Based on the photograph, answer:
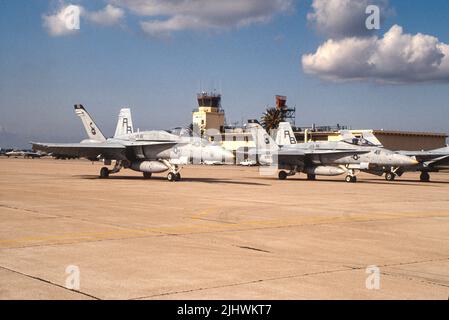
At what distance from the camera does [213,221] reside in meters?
13.2

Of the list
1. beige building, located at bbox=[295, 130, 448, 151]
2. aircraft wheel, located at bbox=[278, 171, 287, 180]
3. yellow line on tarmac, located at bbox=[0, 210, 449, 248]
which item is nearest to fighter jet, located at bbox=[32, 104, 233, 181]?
aircraft wheel, located at bbox=[278, 171, 287, 180]

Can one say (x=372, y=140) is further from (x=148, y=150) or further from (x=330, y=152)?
(x=148, y=150)

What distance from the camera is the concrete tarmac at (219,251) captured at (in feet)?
21.4

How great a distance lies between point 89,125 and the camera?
34469mm

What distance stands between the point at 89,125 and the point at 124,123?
2.29m

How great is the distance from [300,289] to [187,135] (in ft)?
75.3

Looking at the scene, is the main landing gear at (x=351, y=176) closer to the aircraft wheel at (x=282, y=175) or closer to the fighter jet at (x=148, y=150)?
the aircraft wheel at (x=282, y=175)

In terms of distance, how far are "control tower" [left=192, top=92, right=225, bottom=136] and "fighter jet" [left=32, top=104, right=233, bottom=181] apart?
71152 millimetres

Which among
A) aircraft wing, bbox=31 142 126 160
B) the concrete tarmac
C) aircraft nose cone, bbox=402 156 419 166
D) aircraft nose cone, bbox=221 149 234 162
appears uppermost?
aircraft wing, bbox=31 142 126 160

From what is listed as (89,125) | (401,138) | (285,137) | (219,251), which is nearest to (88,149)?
(89,125)

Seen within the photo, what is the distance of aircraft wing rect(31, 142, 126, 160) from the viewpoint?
30.7m

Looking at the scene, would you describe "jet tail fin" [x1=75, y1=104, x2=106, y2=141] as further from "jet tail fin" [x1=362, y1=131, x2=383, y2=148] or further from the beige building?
the beige building
